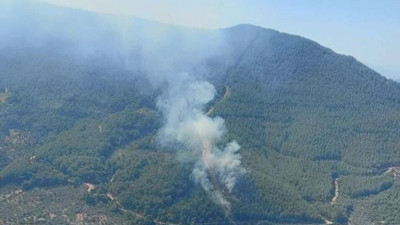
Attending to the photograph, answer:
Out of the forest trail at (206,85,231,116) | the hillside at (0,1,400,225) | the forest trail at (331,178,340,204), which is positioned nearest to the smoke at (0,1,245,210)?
the hillside at (0,1,400,225)

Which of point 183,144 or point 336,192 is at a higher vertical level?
point 183,144

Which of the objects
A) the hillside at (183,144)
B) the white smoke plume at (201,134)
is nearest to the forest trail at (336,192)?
the hillside at (183,144)

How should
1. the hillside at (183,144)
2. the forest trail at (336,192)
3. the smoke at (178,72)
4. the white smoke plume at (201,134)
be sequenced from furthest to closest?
1. the smoke at (178,72)
2. the forest trail at (336,192)
3. the white smoke plume at (201,134)
4. the hillside at (183,144)

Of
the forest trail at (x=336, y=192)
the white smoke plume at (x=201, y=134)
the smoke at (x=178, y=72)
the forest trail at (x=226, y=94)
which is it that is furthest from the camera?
the forest trail at (x=226, y=94)

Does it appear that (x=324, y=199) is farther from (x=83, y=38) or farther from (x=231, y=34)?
(x=83, y=38)

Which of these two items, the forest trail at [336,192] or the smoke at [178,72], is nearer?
the forest trail at [336,192]

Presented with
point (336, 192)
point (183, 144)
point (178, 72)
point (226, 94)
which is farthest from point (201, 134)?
point (178, 72)

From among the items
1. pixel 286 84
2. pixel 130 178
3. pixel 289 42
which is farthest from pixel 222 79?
pixel 130 178

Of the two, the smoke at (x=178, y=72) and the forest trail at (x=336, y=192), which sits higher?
the smoke at (x=178, y=72)

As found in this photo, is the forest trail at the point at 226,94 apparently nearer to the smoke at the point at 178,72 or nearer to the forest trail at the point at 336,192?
the smoke at the point at 178,72

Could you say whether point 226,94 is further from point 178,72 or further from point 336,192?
point 336,192
